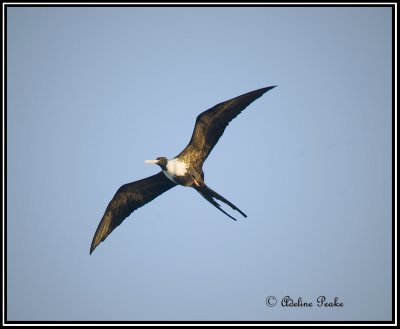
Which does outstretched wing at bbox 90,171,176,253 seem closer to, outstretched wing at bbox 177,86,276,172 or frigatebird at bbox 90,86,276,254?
frigatebird at bbox 90,86,276,254

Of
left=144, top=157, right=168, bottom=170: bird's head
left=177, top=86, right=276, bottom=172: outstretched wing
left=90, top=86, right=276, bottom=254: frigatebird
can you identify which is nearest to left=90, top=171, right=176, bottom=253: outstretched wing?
left=90, top=86, right=276, bottom=254: frigatebird

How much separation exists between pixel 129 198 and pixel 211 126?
2.15 metres

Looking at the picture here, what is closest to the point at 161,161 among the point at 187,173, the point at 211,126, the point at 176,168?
the point at 176,168

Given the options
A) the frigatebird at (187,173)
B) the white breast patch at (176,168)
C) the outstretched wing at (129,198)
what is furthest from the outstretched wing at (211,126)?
the outstretched wing at (129,198)

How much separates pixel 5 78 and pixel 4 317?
168 inches

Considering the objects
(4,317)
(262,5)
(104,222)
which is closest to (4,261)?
(4,317)

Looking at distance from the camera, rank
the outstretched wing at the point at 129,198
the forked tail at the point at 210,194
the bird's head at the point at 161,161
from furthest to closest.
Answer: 1. the outstretched wing at the point at 129,198
2. the bird's head at the point at 161,161
3. the forked tail at the point at 210,194

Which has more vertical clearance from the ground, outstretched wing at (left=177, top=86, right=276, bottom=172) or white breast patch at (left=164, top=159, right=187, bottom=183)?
outstretched wing at (left=177, top=86, right=276, bottom=172)

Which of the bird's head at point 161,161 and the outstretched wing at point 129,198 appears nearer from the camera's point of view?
the bird's head at point 161,161

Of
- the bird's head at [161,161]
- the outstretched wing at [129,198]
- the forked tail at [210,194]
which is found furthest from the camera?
the outstretched wing at [129,198]

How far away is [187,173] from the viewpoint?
8695 millimetres

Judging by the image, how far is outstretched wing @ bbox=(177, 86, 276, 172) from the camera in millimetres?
8391

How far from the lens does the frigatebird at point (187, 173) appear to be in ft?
27.6

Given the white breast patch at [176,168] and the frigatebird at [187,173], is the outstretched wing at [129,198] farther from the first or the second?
the white breast patch at [176,168]
